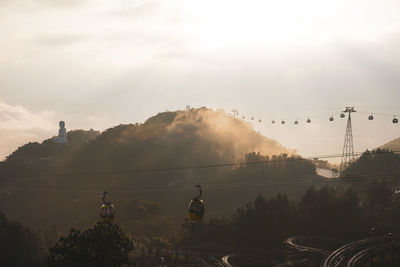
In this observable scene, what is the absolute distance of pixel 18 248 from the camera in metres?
81.3

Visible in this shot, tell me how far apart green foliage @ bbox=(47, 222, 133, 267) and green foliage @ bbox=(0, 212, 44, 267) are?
35433 millimetres

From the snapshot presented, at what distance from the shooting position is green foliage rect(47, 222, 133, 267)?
45.6 metres

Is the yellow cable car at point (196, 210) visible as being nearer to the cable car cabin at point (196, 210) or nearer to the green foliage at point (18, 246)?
the cable car cabin at point (196, 210)

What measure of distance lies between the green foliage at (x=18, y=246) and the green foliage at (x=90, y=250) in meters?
35.4

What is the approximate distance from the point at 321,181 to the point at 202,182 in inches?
1748

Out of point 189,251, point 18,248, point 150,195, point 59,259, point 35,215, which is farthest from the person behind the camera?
point 150,195

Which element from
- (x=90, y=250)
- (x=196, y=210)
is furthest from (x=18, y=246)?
(x=196, y=210)

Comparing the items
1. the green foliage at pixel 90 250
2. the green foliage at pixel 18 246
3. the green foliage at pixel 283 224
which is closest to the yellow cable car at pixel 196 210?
the green foliage at pixel 90 250

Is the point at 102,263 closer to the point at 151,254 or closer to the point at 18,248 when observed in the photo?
the point at 18,248

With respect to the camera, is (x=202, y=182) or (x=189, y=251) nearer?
(x=189, y=251)

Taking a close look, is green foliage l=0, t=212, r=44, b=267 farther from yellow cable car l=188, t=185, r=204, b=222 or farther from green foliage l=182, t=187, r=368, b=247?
yellow cable car l=188, t=185, r=204, b=222

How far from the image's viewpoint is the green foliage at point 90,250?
45.6 meters

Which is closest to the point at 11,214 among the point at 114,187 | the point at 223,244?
the point at 114,187

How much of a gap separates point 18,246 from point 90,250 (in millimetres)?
41066
